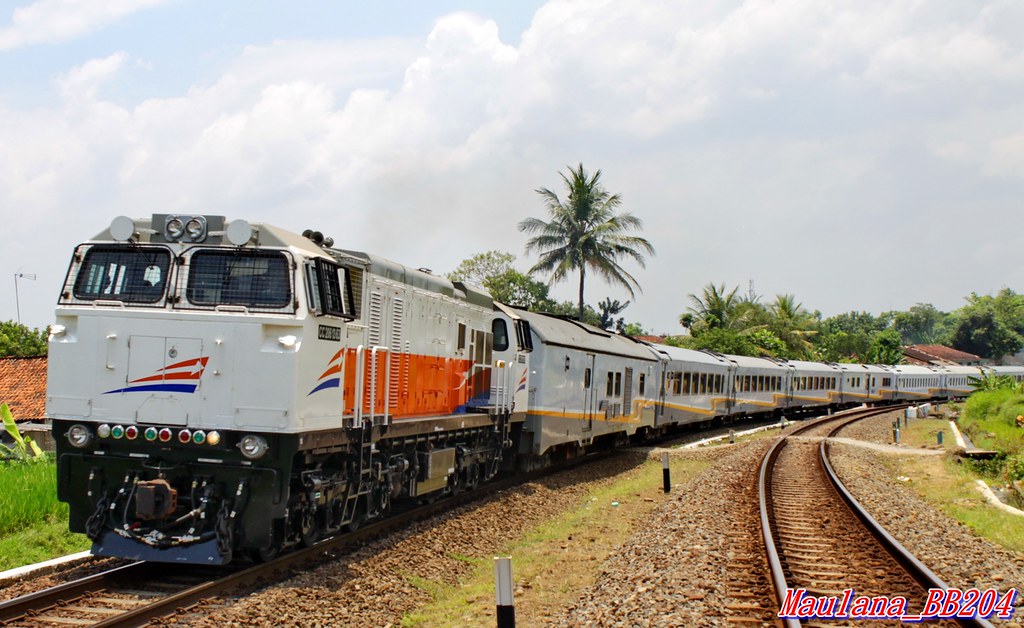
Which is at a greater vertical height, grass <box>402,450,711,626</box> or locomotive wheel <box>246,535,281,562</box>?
locomotive wheel <box>246,535,281,562</box>

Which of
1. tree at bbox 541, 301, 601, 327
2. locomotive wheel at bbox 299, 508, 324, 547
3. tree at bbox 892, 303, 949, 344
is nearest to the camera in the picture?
locomotive wheel at bbox 299, 508, 324, 547

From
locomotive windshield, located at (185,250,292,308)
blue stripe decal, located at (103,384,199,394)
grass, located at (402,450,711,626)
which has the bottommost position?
grass, located at (402,450,711,626)

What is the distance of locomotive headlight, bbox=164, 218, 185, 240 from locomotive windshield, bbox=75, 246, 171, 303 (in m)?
0.17

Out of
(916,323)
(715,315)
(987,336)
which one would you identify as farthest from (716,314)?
(916,323)

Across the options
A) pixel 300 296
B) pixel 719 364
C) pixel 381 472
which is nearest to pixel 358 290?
pixel 300 296

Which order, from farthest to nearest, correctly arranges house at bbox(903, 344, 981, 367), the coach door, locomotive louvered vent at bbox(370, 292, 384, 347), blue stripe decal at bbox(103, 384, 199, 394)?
1. house at bbox(903, 344, 981, 367)
2. the coach door
3. locomotive louvered vent at bbox(370, 292, 384, 347)
4. blue stripe decal at bbox(103, 384, 199, 394)

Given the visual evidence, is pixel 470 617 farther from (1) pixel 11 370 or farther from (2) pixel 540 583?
(1) pixel 11 370

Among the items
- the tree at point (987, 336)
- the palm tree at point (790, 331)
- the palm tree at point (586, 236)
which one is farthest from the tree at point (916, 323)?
the palm tree at point (586, 236)

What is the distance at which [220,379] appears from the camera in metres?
9.12

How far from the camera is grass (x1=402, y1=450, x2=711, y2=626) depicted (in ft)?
31.2

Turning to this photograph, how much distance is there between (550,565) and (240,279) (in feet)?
18.0

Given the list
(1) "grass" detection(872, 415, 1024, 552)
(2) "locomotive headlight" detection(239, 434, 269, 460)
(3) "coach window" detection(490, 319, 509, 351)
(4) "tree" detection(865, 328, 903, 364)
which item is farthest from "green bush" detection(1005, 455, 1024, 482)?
(4) "tree" detection(865, 328, 903, 364)

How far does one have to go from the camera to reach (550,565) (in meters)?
11.9

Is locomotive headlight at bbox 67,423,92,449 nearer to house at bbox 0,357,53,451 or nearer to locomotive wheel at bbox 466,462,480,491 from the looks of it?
locomotive wheel at bbox 466,462,480,491
